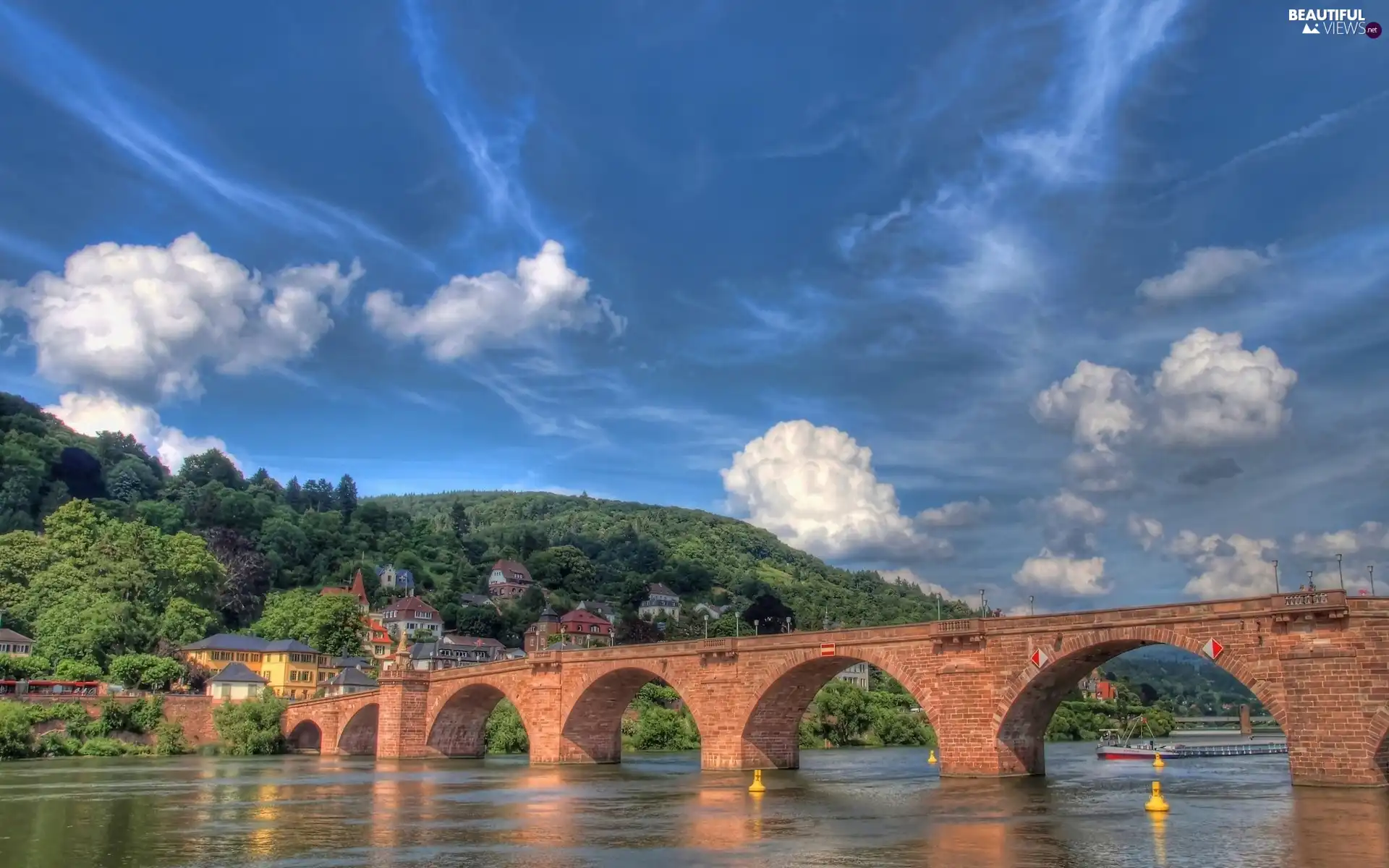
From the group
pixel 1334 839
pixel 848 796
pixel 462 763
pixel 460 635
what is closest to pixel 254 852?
pixel 848 796

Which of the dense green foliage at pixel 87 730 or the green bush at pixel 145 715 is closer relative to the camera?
the dense green foliage at pixel 87 730

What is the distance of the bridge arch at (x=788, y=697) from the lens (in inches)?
1864

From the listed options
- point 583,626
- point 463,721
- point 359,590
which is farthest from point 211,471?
point 463,721

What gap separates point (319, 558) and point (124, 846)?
5611 inches

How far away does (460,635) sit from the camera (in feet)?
491

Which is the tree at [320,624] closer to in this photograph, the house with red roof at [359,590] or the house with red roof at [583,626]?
the house with red roof at [359,590]

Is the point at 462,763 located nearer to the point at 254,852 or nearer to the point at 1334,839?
the point at 254,852

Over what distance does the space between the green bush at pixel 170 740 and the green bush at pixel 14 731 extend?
9.47 meters

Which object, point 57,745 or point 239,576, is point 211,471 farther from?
point 57,745

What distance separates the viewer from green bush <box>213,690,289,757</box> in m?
81.9

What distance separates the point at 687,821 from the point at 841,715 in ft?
197

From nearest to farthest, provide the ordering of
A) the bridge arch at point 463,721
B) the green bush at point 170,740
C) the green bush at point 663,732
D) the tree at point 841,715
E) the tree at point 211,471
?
the bridge arch at point 463,721, the green bush at point 170,740, the green bush at point 663,732, the tree at point 841,715, the tree at point 211,471

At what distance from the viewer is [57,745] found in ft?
246

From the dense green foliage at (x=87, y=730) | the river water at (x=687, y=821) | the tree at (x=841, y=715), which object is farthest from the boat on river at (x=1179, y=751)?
the dense green foliage at (x=87, y=730)
